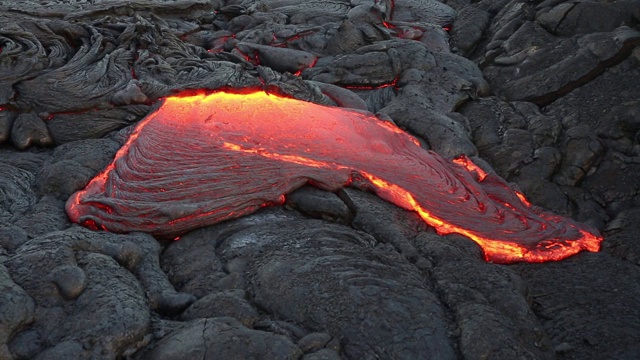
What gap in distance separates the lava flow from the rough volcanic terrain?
163mm

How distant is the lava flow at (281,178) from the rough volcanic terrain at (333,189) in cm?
16

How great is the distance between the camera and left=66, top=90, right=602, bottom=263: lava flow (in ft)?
17.8

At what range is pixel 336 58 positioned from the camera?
913 centimetres

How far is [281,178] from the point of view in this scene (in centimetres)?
576

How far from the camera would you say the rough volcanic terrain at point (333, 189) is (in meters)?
4.02

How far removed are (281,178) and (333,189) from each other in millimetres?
573

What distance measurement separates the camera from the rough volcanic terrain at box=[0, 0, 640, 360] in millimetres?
4023

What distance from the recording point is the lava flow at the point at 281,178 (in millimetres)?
5422

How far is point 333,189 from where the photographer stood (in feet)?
19.0

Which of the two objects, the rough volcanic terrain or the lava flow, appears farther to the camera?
the lava flow

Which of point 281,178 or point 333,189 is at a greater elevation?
Answer: point 281,178

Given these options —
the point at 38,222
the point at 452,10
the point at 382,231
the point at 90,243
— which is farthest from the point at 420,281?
the point at 452,10

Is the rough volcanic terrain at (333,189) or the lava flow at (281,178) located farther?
the lava flow at (281,178)

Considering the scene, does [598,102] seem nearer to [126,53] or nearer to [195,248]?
[195,248]
